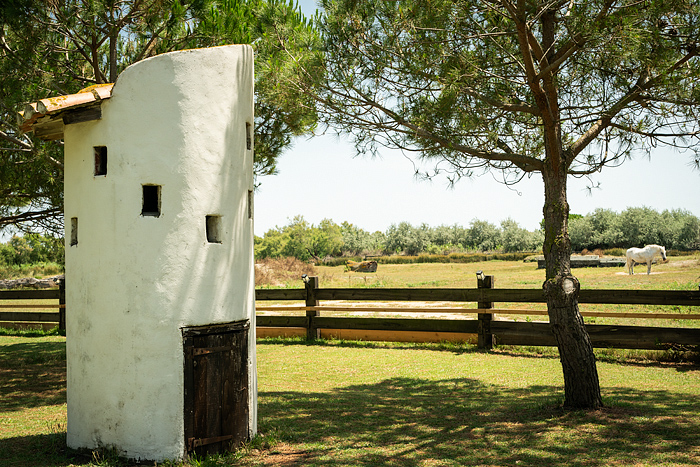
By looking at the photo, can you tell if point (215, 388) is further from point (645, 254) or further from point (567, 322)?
point (645, 254)

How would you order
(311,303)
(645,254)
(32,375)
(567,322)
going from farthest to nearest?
(645,254) < (311,303) < (32,375) < (567,322)

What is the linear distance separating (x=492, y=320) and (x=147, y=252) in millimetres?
6998

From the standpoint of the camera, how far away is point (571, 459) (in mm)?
4699

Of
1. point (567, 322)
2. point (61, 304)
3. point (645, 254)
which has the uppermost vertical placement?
point (645, 254)

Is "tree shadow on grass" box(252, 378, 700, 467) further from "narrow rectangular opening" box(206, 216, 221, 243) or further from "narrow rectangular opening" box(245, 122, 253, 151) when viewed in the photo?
"narrow rectangular opening" box(245, 122, 253, 151)

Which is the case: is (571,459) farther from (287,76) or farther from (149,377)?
(287,76)

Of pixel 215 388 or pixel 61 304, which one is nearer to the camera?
pixel 215 388

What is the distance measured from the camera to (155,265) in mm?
5062

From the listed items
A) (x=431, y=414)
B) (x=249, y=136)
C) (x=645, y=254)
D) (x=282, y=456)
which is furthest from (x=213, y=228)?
Result: (x=645, y=254)

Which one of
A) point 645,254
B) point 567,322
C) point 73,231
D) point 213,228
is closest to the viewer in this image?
point 213,228

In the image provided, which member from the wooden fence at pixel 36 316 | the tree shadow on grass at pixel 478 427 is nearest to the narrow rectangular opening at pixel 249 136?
the tree shadow on grass at pixel 478 427

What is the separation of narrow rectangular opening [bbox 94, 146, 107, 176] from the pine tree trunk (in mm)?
4800

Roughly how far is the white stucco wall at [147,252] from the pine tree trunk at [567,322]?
3.49 m

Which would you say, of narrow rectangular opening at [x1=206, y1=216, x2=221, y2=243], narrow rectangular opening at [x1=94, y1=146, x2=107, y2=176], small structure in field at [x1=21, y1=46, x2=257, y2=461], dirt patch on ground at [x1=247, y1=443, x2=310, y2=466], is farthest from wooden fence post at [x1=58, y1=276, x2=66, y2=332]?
dirt patch on ground at [x1=247, y1=443, x2=310, y2=466]
